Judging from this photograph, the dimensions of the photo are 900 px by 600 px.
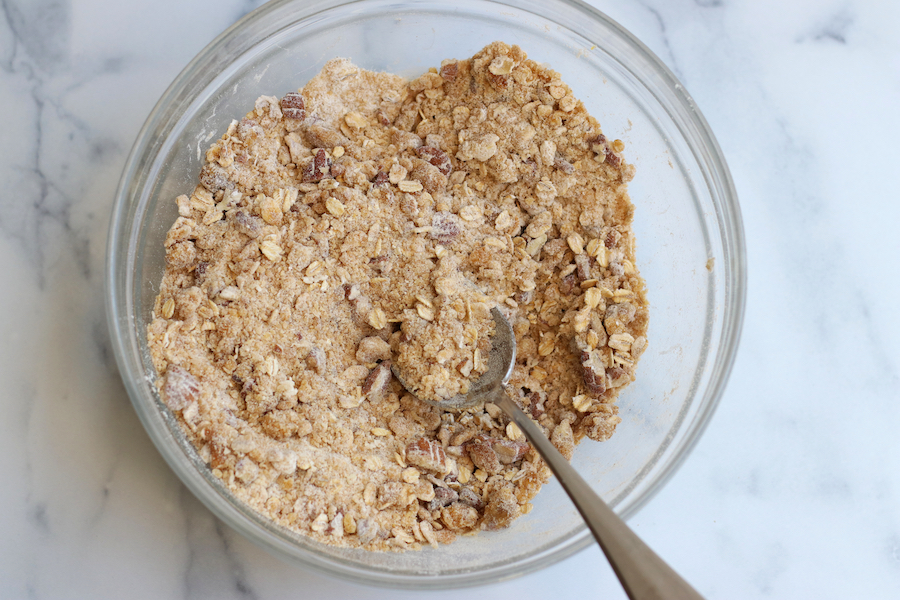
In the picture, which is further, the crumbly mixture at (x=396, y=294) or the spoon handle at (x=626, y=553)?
the crumbly mixture at (x=396, y=294)

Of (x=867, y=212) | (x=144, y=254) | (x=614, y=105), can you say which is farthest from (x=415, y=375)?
(x=867, y=212)

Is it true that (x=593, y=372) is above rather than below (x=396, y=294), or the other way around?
above

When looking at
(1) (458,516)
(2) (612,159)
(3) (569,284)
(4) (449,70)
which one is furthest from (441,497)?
(4) (449,70)

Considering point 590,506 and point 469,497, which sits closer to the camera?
point 590,506

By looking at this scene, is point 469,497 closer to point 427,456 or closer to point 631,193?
point 427,456

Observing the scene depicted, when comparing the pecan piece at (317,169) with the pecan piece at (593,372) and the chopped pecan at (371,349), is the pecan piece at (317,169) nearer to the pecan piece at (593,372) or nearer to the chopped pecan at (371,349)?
the chopped pecan at (371,349)

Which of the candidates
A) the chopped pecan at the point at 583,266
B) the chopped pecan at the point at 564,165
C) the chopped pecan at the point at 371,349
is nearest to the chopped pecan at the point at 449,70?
the chopped pecan at the point at 564,165

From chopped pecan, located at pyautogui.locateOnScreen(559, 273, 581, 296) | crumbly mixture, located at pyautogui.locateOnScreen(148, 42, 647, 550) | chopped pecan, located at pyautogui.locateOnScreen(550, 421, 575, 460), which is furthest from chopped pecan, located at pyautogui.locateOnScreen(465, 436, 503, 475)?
chopped pecan, located at pyautogui.locateOnScreen(559, 273, 581, 296)

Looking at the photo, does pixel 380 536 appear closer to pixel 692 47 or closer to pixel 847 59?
pixel 692 47
